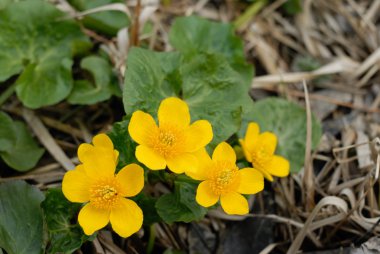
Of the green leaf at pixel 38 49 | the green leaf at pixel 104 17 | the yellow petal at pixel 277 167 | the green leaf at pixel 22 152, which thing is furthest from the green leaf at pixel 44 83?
the yellow petal at pixel 277 167

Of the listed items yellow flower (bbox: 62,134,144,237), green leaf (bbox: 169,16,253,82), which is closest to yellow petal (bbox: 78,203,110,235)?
yellow flower (bbox: 62,134,144,237)

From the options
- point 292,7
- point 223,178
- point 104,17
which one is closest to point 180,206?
point 223,178

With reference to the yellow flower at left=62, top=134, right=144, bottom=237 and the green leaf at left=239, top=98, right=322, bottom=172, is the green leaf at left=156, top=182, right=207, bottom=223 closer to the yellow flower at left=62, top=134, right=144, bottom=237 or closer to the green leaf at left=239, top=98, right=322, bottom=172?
the yellow flower at left=62, top=134, right=144, bottom=237

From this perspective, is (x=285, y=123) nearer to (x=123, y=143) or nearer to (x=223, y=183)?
(x=223, y=183)

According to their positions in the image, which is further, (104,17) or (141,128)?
(104,17)

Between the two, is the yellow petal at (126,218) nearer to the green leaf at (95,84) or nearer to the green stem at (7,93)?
the green leaf at (95,84)

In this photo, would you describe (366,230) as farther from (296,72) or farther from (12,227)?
(12,227)
